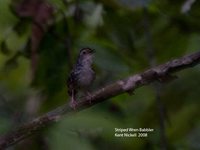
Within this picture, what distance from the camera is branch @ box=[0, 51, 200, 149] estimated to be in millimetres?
1229

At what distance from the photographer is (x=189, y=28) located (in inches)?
79.9

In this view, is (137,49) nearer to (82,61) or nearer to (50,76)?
(50,76)

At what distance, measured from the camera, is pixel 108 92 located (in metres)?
1.27

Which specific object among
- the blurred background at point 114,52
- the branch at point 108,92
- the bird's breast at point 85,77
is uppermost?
the blurred background at point 114,52

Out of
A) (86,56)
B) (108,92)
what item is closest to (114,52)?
(86,56)

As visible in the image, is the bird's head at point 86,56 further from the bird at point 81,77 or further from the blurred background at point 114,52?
the blurred background at point 114,52

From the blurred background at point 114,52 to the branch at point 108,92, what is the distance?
434 millimetres

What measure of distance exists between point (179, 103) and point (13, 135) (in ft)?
2.68

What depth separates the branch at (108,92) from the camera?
1229mm

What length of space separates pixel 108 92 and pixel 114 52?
0.65 metres

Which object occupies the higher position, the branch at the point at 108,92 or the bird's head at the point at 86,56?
the bird's head at the point at 86,56

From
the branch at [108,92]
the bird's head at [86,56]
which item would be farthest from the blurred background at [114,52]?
the branch at [108,92]

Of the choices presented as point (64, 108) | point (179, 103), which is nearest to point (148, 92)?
point (179, 103)

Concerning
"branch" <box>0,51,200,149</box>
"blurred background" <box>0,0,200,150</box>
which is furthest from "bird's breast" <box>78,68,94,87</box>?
"blurred background" <box>0,0,200,150</box>
